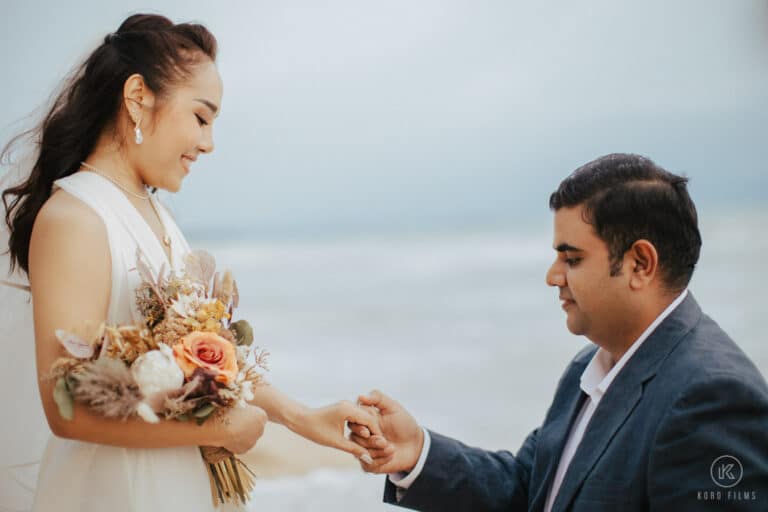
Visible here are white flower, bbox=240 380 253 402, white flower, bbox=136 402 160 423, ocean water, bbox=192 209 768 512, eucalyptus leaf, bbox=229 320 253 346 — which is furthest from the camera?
ocean water, bbox=192 209 768 512

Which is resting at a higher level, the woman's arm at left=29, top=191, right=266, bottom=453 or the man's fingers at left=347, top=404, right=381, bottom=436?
the woman's arm at left=29, top=191, right=266, bottom=453

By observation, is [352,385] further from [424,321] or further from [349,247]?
[349,247]

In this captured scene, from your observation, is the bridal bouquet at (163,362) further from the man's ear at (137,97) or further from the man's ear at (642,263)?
the man's ear at (642,263)

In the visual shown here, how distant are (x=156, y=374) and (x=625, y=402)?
920 millimetres

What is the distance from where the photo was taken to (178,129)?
167 cm

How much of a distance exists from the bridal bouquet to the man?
0.65m

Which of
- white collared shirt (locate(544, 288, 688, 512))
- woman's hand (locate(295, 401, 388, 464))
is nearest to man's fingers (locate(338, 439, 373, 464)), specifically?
woman's hand (locate(295, 401, 388, 464))

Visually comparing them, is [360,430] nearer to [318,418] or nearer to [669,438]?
[318,418]

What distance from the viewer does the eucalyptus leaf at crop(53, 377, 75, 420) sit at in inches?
53.8

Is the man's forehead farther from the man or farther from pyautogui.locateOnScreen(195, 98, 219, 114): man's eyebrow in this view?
pyautogui.locateOnScreen(195, 98, 219, 114): man's eyebrow

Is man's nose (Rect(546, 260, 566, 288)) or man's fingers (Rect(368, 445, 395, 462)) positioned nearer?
man's nose (Rect(546, 260, 566, 288))

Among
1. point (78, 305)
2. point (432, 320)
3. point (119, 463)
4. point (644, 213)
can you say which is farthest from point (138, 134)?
point (432, 320)

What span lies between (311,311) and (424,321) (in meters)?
1.06

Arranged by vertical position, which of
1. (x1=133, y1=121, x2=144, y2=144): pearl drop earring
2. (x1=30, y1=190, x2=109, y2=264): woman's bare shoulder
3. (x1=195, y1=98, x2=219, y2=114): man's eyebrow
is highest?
(x1=195, y1=98, x2=219, y2=114): man's eyebrow
